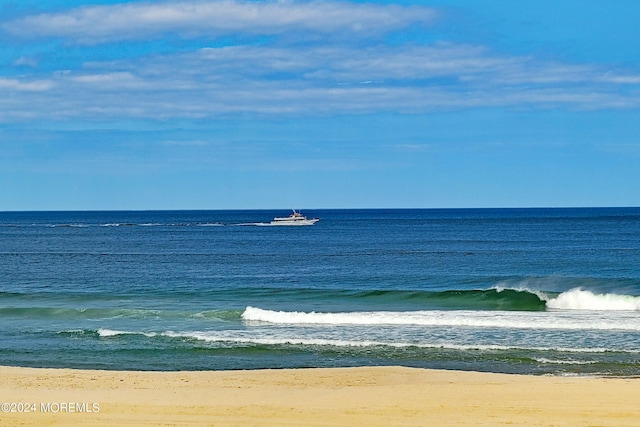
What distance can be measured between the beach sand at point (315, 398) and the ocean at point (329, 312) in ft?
7.67

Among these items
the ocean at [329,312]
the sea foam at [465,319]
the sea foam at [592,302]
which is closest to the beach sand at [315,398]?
the ocean at [329,312]

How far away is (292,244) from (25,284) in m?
41.2

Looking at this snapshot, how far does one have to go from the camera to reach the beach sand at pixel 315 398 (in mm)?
14234

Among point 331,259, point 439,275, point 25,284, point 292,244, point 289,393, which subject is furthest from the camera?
point 292,244

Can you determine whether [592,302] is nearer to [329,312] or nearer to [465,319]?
[465,319]

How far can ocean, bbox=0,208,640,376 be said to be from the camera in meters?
22.0

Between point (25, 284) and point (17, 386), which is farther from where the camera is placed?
point (25, 284)

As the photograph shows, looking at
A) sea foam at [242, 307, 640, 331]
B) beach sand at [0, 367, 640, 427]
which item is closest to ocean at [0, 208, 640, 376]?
sea foam at [242, 307, 640, 331]

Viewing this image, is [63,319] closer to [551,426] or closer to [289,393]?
[289,393]

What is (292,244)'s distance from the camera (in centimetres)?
8325

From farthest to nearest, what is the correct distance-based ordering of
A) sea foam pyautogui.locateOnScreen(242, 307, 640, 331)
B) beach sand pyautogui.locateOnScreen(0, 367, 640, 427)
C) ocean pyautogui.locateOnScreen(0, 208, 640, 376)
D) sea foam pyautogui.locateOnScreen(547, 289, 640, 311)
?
sea foam pyautogui.locateOnScreen(547, 289, 640, 311)
sea foam pyautogui.locateOnScreen(242, 307, 640, 331)
ocean pyautogui.locateOnScreen(0, 208, 640, 376)
beach sand pyautogui.locateOnScreen(0, 367, 640, 427)

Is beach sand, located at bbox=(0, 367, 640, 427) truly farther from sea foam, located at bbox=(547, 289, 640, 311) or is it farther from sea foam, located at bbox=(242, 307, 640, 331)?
sea foam, located at bbox=(547, 289, 640, 311)

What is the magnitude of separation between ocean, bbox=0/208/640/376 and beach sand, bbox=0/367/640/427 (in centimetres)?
234

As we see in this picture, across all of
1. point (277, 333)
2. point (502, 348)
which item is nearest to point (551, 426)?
point (502, 348)
